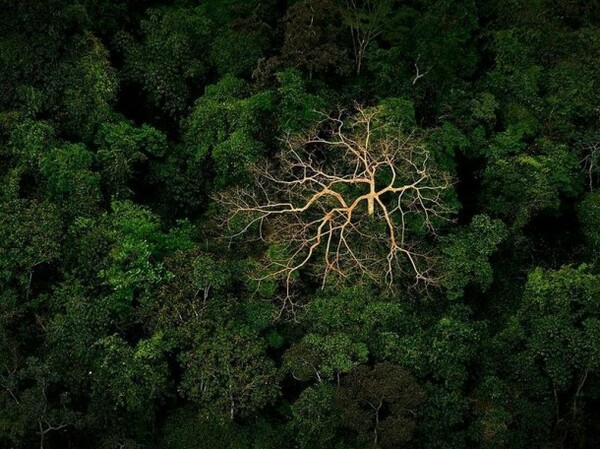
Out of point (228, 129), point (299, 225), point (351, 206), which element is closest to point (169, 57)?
point (228, 129)

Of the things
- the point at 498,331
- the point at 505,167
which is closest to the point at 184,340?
the point at 498,331

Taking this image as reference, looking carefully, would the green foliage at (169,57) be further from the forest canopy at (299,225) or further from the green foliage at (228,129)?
the green foliage at (228,129)

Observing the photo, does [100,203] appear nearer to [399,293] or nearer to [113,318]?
[113,318]

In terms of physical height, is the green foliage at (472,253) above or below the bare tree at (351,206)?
below

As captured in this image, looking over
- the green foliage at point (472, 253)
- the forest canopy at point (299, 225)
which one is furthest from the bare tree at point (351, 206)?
the green foliage at point (472, 253)

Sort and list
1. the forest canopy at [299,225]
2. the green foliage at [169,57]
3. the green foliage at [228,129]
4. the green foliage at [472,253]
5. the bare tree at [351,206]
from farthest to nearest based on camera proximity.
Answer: the green foliage at [169,57]
the green foliage at [228,129]
the green foliage at [472,253]
the bare tree at [351,206]
the forest canopy at [299,225]

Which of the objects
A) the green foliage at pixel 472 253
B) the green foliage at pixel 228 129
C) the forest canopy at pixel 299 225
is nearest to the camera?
the forest canopy at pixel 299 225

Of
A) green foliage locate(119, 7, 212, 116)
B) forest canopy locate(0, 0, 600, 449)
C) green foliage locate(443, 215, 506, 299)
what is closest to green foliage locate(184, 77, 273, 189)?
forest canopy locate(0, 0, 600, 449)
